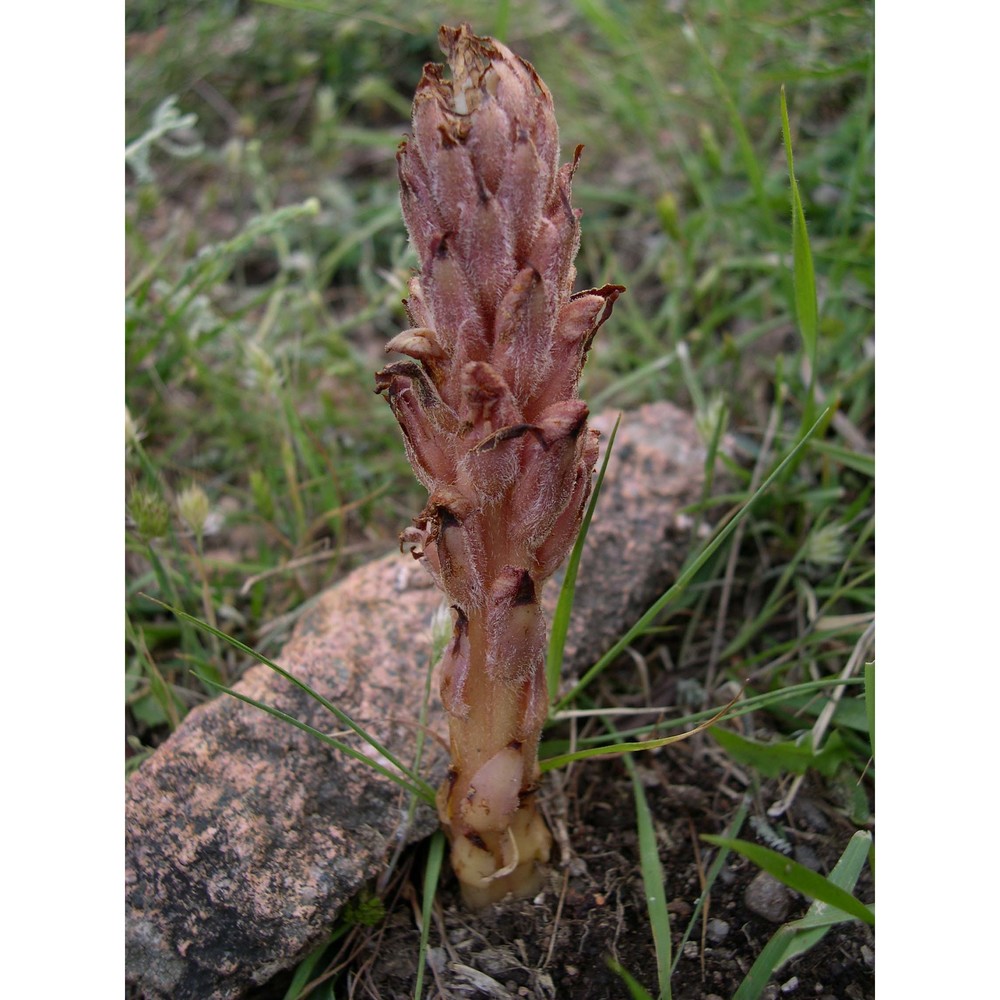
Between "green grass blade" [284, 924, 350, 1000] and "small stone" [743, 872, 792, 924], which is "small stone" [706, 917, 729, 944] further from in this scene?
"green grass blade" [284, 924, 350, 1000]

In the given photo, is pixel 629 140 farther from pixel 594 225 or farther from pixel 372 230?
pixel 372 230

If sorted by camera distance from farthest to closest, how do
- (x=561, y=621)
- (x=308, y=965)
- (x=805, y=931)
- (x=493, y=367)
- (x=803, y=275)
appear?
(x=803, y=275)
(x=561, y=621)
(x=308, y=965)
(x=805, y=931)
(x=493, y=367)

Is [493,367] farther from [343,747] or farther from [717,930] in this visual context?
[717,930]

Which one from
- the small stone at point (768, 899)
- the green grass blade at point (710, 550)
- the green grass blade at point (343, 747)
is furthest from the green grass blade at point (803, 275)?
the green grass blade at point (343, 747)

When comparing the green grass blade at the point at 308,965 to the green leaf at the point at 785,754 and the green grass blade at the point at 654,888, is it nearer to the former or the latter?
the green grass blade at the point at 654,888

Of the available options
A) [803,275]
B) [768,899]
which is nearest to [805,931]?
[768,899]

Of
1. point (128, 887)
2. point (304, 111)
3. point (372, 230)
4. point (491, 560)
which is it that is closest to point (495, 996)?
point (128, 887)

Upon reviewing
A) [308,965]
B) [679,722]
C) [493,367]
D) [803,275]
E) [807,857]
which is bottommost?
[807,857]
